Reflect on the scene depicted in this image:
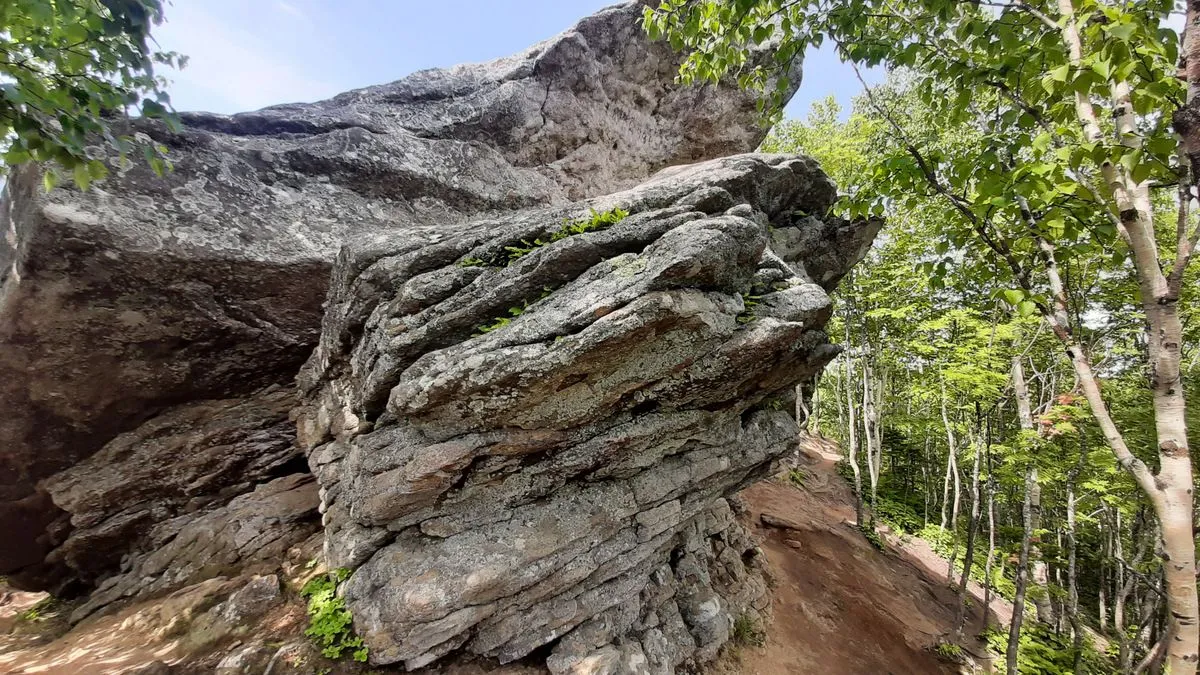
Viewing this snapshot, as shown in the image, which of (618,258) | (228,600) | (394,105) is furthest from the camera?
(394,105)

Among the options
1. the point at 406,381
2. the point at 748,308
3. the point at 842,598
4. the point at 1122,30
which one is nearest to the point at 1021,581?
the point at 842,598

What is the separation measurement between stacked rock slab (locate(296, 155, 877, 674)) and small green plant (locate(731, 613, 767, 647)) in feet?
4.27

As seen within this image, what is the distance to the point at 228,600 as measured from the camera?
24.8 feet

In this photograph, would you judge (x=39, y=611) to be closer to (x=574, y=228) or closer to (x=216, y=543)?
(x=216, y=543)

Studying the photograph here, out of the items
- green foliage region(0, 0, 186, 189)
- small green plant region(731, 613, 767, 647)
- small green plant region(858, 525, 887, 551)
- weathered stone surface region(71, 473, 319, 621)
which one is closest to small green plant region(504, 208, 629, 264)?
green foliage region(0, 0, 186, 189)

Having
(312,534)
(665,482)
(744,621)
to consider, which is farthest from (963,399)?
(312,534)

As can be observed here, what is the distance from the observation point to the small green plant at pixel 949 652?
1141cm

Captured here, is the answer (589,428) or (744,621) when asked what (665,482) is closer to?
(589,428)

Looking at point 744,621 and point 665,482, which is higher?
point 665,482

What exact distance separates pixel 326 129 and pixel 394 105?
80.1 inches

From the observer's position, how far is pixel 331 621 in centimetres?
706

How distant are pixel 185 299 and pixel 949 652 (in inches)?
728

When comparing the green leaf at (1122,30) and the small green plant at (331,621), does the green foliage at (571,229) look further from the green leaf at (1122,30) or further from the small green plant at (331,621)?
the small green plant at (331,621)

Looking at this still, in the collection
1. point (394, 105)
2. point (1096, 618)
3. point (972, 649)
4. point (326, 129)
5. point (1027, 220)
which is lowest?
point (1096, 618)
